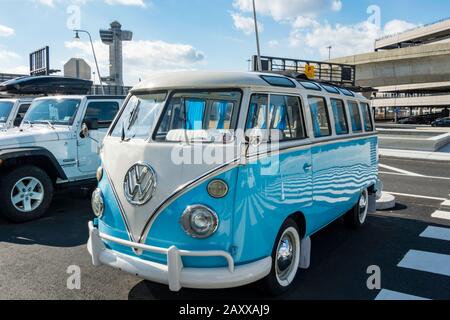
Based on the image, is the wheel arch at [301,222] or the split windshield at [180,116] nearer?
the split windshield at [180,116]

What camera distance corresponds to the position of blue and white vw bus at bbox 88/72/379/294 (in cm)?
335

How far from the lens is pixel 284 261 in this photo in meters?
4.09

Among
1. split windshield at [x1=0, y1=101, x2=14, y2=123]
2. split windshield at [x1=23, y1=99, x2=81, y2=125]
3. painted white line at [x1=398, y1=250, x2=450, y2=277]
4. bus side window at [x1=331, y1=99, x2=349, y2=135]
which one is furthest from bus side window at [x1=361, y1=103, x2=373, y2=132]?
split windshield at [x1=0, y1=101, x2=14, y2=123]

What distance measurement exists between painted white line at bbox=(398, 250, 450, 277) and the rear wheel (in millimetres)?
1093

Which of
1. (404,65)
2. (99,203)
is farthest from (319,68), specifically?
(99,203)

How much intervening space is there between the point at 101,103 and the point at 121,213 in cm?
480

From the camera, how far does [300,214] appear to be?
428 cm

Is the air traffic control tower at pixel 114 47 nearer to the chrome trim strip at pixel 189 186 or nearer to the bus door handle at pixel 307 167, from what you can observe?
the bus door handle at pixel 307 167

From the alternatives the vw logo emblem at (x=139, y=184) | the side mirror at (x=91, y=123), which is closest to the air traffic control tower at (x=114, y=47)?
the side mirror at (x=91, y=123)

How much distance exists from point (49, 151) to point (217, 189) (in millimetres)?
4706

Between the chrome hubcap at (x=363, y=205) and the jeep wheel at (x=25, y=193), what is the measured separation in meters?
5.33

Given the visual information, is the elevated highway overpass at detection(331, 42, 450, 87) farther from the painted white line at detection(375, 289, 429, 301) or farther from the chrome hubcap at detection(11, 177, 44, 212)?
the chrome hubcap at detection(11, 177, 44, 212)

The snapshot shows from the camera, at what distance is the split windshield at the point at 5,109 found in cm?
1054

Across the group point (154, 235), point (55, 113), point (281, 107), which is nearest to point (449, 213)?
point (281, 107)
